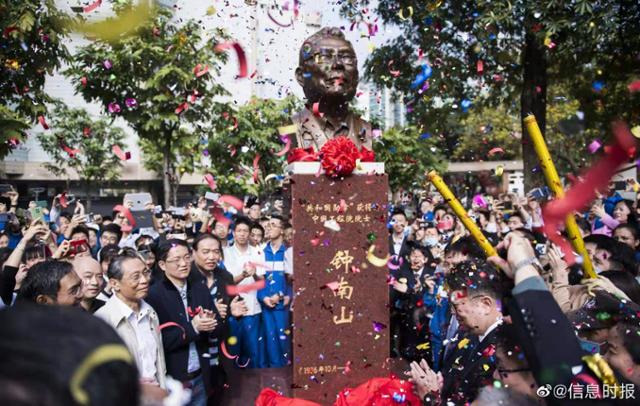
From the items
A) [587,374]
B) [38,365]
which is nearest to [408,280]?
[587,374]

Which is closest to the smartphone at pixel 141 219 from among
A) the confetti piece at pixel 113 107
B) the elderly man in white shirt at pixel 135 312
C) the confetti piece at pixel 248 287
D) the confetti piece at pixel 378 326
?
the confetti piece at pixel 248 287

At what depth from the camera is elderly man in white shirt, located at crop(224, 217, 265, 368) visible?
6473 millimetres

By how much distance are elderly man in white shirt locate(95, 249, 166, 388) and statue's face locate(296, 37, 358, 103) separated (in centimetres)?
236

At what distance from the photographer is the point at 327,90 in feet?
17.2

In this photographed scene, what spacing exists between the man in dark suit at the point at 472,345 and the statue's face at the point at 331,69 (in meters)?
2.60

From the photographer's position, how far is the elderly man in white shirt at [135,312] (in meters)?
3.61

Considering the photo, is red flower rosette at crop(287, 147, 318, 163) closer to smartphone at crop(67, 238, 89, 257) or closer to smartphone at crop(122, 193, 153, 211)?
smartphone at crop(67, 238, 89, 257)

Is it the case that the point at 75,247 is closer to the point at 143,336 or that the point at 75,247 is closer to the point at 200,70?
the point at 143,336

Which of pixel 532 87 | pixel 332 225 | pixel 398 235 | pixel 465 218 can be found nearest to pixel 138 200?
pixel 398 235

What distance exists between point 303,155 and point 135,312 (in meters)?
2.11

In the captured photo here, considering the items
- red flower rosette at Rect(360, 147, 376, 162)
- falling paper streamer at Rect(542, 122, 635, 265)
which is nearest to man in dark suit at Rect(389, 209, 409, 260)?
red flower rosette at Rect(360, 147, 376, 162)

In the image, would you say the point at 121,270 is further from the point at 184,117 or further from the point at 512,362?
the point at 184,117

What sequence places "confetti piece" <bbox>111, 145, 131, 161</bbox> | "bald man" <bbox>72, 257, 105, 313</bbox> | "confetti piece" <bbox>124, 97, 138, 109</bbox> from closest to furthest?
"bald man" <bbox>72, 257, 105, 313</bbox> < "confetti piece" <bbox>111, 145, 131, 161</bbox> < "confetti piece" <bbox>124, 97, 138, 109</bbox>

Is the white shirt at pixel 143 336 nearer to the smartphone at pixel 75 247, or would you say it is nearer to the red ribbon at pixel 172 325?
the red ribbon at pixel 172 325
